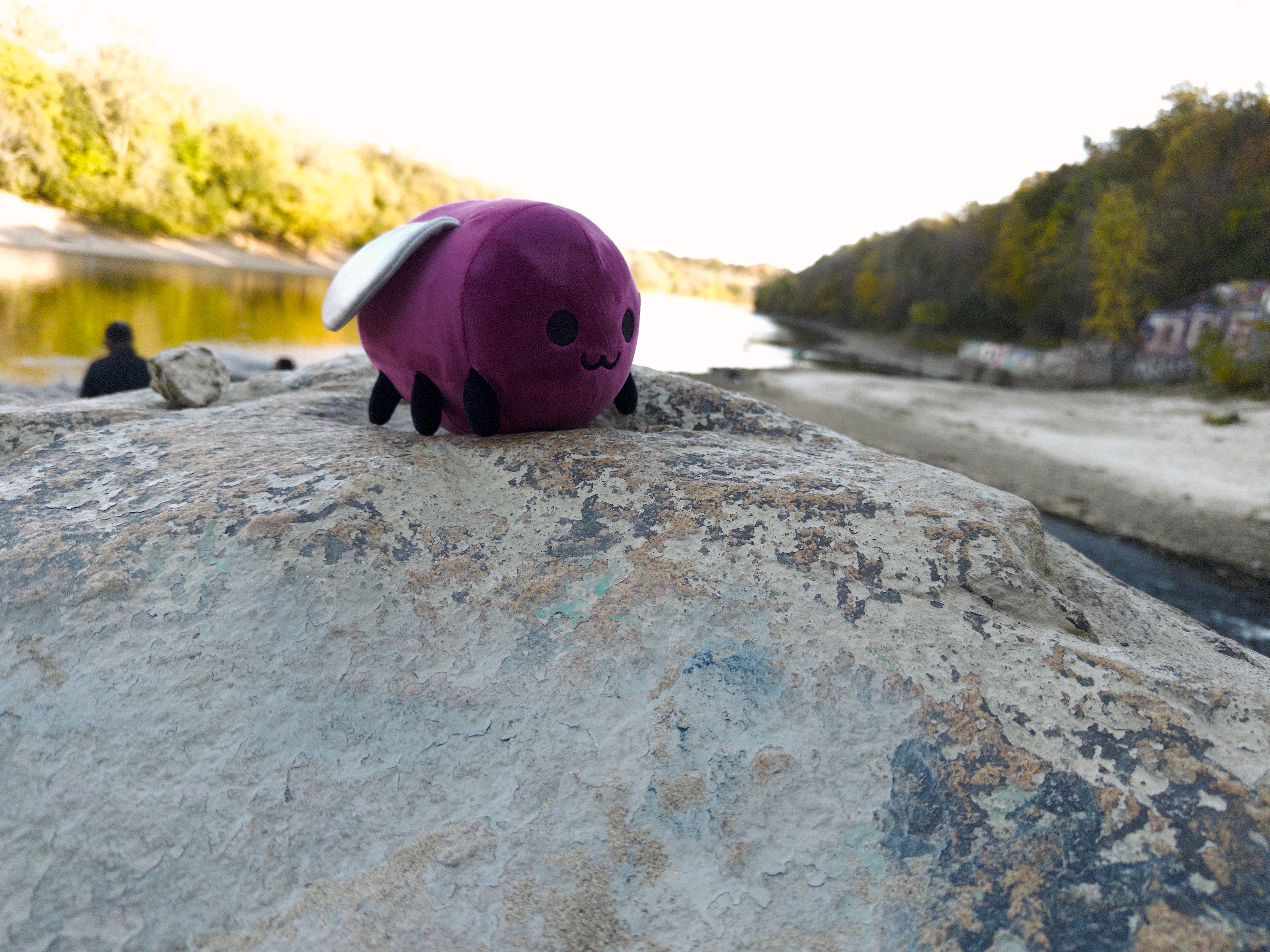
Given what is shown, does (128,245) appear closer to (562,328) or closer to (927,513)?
(562,328)

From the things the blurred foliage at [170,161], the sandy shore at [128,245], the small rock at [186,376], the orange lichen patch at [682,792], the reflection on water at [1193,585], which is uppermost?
the blurred foliage at [170,161]

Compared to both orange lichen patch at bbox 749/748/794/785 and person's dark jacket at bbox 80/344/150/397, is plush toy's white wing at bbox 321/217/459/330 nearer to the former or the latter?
orange lichen patch at bbox 749/748/794/785

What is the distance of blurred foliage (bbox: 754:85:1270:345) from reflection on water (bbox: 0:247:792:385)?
10679 mm

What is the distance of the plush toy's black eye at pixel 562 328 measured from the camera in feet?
7.07

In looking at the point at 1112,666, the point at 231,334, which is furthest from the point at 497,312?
the point at 231,334

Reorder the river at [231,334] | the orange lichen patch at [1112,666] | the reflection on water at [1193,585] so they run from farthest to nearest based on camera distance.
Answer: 1. the river at [231,334]
2. the reflection on water at [1193,585]
3. the orange lichen patch at [1112,666]

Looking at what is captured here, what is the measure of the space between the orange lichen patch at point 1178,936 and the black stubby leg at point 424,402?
2.09 meters

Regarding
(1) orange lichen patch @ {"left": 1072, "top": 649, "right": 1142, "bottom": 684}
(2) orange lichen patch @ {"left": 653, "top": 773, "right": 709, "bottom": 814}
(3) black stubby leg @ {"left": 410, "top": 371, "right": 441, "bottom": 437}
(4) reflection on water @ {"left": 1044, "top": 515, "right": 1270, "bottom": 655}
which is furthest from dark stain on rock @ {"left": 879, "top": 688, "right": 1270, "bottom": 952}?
(4) reflection on water @ {"left": 1044, "top": 515, "right": 1270, "bottom": 655}

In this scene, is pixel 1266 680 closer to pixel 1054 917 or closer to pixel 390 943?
pixel 1054 917

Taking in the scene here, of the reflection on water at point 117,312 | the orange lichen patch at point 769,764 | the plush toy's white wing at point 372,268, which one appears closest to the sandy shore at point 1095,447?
the plush toy's white wing at point 372,268

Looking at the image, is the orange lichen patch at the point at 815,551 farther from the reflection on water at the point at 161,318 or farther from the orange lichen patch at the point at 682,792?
the reflection on water at the point at 161,318

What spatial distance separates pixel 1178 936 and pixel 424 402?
7.16 feet

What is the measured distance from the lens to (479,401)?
217cm

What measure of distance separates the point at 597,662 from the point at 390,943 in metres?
0.58
